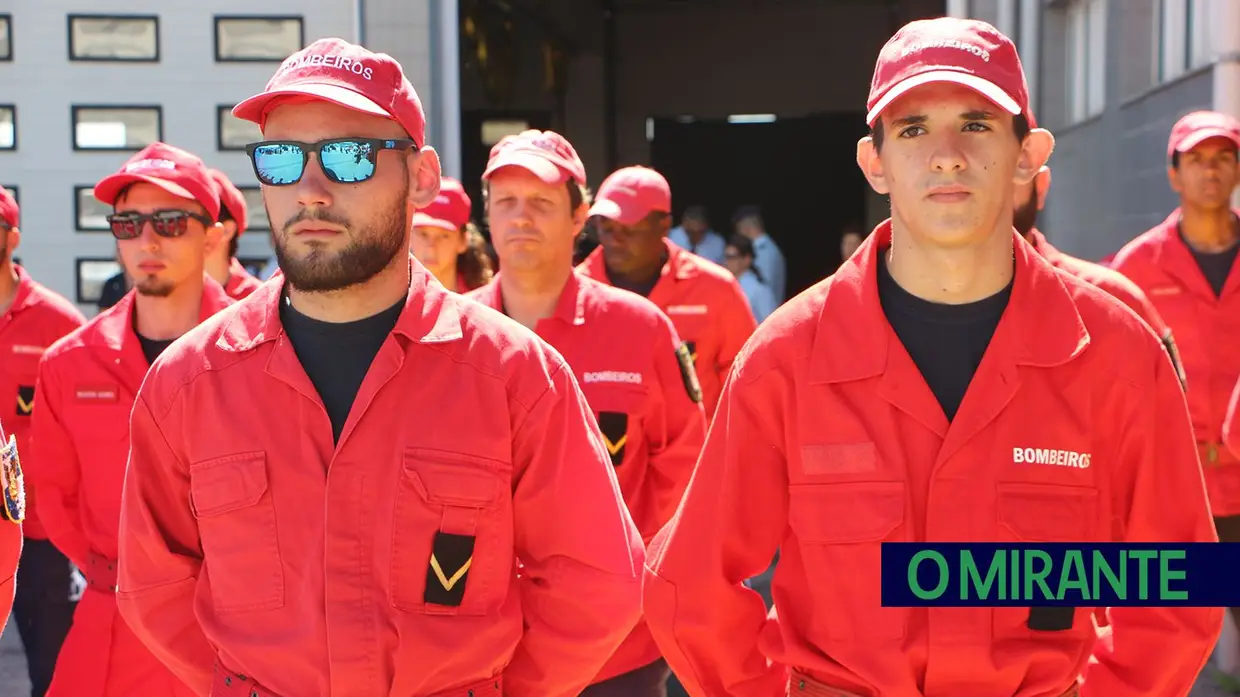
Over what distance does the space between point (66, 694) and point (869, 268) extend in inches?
116

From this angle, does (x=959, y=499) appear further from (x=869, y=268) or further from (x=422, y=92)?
(x=422, y=92)

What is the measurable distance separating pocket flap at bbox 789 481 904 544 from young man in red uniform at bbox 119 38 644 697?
0.45 m

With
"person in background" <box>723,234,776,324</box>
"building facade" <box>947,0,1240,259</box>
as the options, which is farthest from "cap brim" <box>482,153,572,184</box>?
"person in background" <box>723,234,776,324</box>

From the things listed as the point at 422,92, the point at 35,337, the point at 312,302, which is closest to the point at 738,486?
the point at 312,302

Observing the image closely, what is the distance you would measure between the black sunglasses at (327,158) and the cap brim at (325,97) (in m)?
0.06

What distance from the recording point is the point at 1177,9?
1009 centimetres

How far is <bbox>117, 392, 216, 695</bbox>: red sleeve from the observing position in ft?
9.69

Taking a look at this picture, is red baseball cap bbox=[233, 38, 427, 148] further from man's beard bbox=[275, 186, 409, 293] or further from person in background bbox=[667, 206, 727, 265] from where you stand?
person in background bbox=[667, 206, 727, 265]

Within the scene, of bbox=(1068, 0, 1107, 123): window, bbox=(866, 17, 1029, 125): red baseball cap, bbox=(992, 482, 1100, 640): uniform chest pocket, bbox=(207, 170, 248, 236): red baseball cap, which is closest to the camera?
bbox=(992, 482, 1100, 640): uniform chest pocket

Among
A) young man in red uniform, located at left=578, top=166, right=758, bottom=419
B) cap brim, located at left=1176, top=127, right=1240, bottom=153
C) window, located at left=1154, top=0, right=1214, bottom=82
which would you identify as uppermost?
window, located at left=1154, top=0, right=1214, bottom=82

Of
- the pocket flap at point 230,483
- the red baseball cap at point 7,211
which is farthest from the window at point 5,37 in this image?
the pocket flap at point 230,483

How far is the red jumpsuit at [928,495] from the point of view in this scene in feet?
8.57

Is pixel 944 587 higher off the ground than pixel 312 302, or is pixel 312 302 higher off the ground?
pixel 312 302

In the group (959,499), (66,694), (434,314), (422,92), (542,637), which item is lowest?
(66,694)
